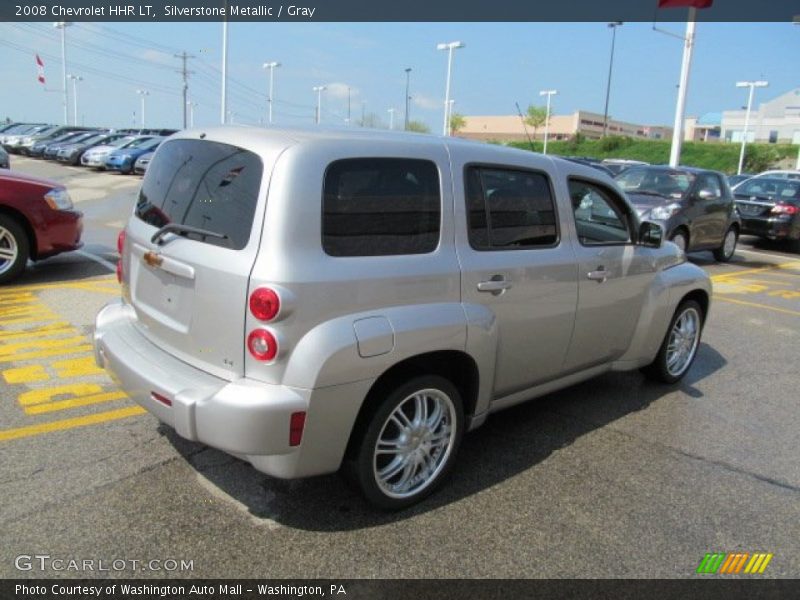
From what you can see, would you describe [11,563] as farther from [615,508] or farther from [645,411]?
[645,411]

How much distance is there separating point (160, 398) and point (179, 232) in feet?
2.62

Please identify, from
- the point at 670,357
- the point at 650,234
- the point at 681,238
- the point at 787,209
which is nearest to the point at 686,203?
the point at 681,238

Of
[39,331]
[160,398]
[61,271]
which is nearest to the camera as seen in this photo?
[160,398]

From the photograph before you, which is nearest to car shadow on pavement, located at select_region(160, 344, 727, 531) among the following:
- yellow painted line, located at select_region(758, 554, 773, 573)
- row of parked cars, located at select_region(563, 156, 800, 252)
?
yellow painted line, located at select_region(758, 554, 773, 573)

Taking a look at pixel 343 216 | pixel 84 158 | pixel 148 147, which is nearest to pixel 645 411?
pixel 343 216

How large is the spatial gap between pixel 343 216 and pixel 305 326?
1.77 ft

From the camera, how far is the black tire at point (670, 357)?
5.13m

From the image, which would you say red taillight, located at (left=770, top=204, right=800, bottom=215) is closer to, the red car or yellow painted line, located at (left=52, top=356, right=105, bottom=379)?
the red car

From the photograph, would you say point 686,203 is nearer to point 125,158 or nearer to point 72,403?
point 72,403

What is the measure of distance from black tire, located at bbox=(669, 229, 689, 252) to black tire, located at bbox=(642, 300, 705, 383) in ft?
20.5

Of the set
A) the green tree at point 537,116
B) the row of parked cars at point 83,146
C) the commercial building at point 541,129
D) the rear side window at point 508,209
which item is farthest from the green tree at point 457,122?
the rear side window at point 508,209

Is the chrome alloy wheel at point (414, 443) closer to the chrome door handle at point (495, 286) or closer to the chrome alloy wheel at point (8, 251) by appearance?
the chrome door handle at point (495, 286)

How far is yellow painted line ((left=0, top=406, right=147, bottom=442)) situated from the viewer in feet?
12.5
